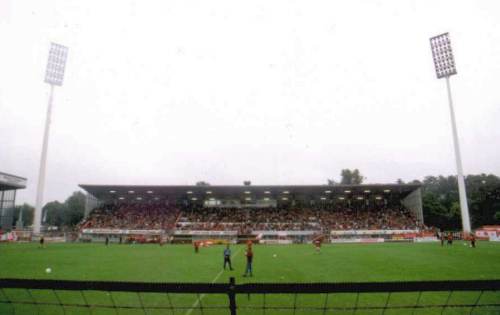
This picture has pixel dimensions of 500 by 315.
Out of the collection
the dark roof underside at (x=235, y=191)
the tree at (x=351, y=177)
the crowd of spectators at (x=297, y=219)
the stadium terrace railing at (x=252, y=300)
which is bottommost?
the stadium terrace railing at (x=252, y=300)

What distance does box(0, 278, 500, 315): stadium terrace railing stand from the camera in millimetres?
4055

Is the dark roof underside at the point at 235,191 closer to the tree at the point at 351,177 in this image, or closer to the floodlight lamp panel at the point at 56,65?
the floodlight lamp panel at the point at 56,65

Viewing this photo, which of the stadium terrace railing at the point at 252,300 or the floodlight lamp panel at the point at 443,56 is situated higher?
the floodlight lamp panel at the point at 443,56

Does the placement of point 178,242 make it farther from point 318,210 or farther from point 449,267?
point 449,267

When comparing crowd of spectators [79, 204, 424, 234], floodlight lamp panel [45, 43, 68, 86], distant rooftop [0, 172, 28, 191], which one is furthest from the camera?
crowd of spectators [79, 204, 424, 234]

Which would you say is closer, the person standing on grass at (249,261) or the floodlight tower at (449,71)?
the person standing on grass at (249,261)

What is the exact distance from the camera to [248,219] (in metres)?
64.1

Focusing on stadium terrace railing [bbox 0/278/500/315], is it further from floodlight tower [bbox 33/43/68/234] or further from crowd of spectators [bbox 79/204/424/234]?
crowd of spectators [bbox 79/204/424/234]

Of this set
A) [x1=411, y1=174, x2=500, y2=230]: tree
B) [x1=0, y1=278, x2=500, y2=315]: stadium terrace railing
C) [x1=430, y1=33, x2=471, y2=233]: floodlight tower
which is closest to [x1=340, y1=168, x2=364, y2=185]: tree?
[x1=411, y1=174, x2=500, y2=230]: tree

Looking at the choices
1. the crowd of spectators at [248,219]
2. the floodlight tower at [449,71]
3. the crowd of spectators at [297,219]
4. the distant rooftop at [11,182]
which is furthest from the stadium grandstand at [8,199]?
the floodlight tower at [449,71]

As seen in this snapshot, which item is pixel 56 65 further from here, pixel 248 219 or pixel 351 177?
pixel 351 177

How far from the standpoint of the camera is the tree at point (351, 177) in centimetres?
10888

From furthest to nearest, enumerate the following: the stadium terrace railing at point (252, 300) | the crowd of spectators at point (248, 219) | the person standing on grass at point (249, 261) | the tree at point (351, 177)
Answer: the tree at point (351, 177) < the crowd of spectators at point (248, 219) < the person standing on grass at point (249, 261) < the stadium terrace railing at point (252, 300)

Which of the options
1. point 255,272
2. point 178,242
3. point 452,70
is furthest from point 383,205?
point 255,272
